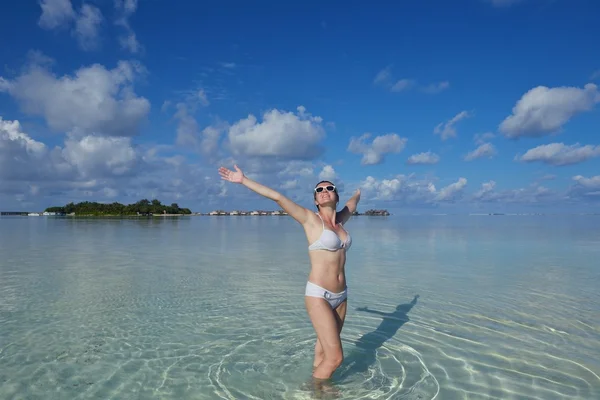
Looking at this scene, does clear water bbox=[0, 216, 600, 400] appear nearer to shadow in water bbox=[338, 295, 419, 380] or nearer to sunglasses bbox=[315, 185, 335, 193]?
shadow in water bbox=[338, 295, 419, 380]

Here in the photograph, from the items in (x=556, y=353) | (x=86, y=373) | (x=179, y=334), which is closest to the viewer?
(x=86, y=373)

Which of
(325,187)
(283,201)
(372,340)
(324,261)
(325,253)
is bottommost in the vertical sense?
(372,340)

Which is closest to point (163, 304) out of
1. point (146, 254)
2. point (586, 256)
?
point (146, 254)

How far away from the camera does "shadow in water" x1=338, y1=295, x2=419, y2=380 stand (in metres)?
7.28

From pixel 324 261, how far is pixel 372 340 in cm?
391

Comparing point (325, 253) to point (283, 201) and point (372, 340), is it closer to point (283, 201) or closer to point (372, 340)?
point (283, 201)

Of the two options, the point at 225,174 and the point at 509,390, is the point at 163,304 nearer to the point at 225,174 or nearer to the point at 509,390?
the point at 225,174

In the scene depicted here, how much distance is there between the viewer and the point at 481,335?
9.28 meters

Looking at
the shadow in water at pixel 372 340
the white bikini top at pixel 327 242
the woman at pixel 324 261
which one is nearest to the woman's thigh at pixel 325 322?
the woman at pixel 324 261

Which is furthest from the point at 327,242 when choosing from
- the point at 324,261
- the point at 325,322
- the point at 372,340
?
the point at 372,340

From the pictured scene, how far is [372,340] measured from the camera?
8883 millimetres

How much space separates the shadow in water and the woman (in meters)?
1.19

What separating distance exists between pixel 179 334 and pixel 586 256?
84.3 ft

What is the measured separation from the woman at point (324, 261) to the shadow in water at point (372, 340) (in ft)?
3.91
